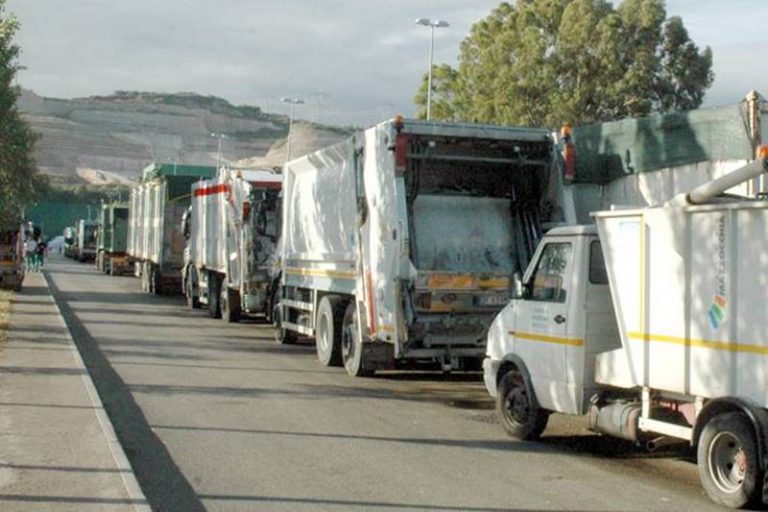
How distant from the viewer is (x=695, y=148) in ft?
49.9

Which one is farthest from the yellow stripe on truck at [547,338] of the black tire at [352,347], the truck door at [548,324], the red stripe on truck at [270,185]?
the red stripe on truck at [270,185]

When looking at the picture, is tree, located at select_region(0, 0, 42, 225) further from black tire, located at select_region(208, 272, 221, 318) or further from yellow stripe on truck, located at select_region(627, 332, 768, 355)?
yellow stripe on truck, located at select_region(627, 332, 768, 355)

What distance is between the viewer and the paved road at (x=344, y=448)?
27.6 feet

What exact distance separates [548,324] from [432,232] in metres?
4.19

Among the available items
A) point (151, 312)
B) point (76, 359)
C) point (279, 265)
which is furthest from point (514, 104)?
point (76, 359)

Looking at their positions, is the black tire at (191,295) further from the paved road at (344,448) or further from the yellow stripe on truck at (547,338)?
the yellow stripe on truck at (547,338)

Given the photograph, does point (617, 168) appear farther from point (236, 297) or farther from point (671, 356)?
point (236, 297)

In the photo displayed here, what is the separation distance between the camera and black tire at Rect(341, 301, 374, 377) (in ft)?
50.4

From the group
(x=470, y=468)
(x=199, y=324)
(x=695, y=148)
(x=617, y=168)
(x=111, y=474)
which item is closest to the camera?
(x=111, y=474)

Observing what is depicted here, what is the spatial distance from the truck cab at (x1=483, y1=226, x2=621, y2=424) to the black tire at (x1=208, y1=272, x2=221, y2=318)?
52.2 ft

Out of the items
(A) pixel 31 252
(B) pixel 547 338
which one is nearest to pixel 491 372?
(B) pixel 547 338

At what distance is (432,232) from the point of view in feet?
47.3

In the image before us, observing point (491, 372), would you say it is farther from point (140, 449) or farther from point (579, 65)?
point (579, 65)

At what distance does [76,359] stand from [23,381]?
7.28 ft
